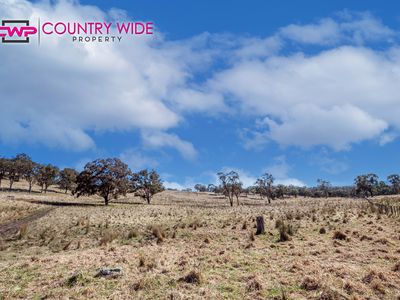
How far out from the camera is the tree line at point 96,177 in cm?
5612

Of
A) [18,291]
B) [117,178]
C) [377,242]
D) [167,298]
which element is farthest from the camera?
[117,178]

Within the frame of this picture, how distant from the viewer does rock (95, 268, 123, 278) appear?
1060 centimetres

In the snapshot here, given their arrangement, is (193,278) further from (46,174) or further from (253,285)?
(46,174)

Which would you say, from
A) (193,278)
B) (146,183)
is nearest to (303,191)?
(146,183)

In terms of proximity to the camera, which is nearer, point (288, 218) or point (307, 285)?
point (307, 285)

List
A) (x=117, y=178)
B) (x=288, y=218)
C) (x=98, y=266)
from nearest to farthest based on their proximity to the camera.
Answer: (x=98, y=266), (x=288, y=218), (x=117, y=178)

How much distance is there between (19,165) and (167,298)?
111818 millimetres

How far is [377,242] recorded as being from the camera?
50.4ft

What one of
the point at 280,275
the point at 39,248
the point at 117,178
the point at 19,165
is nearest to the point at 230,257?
the point at 280,275

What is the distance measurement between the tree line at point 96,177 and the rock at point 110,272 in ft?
153

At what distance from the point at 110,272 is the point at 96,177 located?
158 ft

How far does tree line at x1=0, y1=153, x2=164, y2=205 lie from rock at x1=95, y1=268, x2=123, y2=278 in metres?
46.8

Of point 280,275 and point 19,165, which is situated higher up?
point 19,165

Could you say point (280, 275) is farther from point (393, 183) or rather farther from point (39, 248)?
point (393, 183)
